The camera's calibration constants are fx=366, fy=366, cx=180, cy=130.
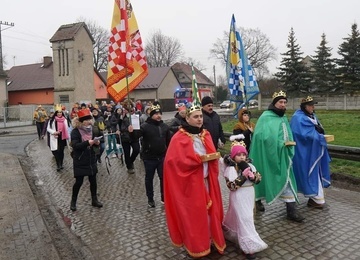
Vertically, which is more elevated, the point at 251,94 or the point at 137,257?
the point at 251,94

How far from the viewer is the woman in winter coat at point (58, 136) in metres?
10.8

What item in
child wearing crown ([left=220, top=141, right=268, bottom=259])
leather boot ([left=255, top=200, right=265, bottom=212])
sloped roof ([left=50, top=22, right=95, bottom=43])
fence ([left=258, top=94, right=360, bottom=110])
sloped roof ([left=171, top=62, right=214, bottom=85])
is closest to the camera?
child wearing crown ([left=220, top=141, right=268, bottom=259])

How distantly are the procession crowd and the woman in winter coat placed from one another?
3.08 meters

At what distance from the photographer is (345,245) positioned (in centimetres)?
475

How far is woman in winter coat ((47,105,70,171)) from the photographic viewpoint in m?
10.8

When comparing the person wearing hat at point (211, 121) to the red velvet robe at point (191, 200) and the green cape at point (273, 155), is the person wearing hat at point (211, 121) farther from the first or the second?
the red velvet robe at point (191, 200)

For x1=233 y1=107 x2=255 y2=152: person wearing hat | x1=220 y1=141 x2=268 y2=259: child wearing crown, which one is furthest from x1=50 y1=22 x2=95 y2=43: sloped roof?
x1=220 y1=141 x2=268 y2=259: child wearing crown

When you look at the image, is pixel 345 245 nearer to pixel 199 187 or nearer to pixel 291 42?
pixel 199 187

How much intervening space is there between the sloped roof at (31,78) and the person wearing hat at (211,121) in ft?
126

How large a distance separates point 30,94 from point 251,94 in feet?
135

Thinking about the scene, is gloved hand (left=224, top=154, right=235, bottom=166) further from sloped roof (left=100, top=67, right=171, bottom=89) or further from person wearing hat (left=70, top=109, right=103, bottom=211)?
sloped roof (left=100, top=67, right=171, bottom=89)

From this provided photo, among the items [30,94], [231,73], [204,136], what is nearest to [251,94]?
[231,73]

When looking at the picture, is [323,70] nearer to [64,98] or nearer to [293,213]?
[64,98]

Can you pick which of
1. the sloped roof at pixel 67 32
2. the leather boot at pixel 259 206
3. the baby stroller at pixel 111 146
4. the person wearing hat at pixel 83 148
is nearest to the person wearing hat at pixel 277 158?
the leather boot at pixel 259 206
